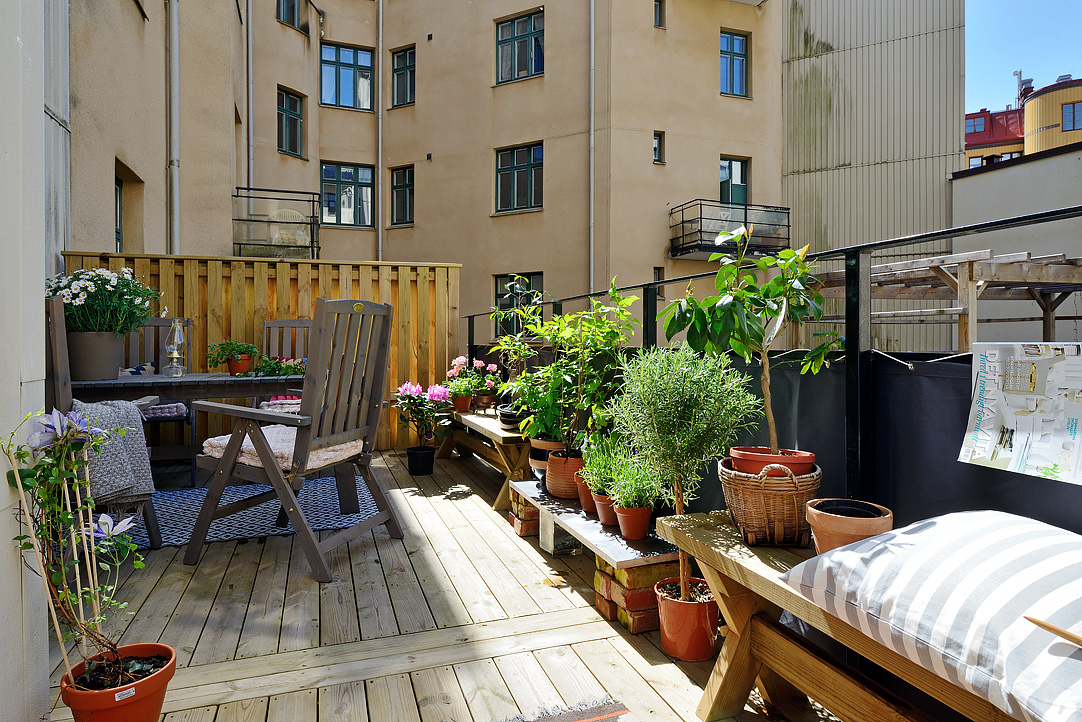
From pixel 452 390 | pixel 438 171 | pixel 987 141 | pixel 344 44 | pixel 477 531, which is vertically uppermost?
pixel 987 141

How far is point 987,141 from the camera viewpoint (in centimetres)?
2745

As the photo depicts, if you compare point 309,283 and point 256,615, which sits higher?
point 309,283

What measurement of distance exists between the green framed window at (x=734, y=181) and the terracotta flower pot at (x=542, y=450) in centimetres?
975

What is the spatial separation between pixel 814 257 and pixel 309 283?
446 cm

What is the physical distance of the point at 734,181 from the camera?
38.9ft

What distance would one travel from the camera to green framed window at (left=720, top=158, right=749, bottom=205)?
38.5ft

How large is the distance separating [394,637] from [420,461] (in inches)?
99.8

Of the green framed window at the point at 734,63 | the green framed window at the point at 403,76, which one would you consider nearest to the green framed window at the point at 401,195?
the green framed window at the point at 403,76

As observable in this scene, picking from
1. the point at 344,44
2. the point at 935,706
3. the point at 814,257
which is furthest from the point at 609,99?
the point at 935,706

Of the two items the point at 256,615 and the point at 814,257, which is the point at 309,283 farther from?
the point at 814,257

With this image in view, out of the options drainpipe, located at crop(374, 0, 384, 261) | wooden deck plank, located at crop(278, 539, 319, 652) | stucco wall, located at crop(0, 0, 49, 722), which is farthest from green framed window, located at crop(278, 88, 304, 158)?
stucco wall, located at crop(0, 0, 49, 722)

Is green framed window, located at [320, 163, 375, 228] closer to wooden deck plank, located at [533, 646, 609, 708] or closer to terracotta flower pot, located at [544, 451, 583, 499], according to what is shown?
terracotta flower pot, located at [544, 451, 583, 499]

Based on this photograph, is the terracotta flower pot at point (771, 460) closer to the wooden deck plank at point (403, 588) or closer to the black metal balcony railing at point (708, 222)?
the wooden deck plank at point (403, 588)

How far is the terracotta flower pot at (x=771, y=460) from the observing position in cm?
163
